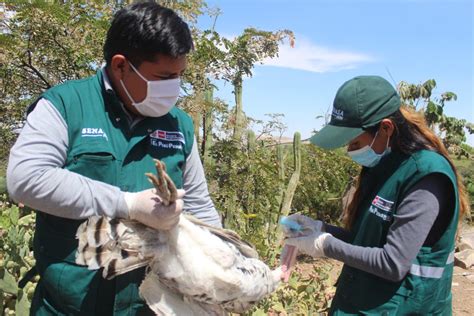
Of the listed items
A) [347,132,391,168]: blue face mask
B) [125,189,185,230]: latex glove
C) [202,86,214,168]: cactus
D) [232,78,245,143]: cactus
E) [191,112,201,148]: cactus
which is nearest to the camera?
[125,189,185,230]: latex glove

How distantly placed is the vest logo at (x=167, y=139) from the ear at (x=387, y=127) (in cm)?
78

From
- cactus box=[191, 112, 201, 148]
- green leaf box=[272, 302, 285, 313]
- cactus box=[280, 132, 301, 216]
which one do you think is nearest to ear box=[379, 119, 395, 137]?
green leaf box=[272, 302, 285, 313]

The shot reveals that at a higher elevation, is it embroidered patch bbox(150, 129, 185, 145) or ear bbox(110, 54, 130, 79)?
ear bbox(110, 54, 130, 79)

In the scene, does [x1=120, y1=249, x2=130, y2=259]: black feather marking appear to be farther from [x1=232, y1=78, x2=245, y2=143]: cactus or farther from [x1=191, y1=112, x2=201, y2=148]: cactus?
[x1=232, y1=78, x2=245, y2=143]: cactus

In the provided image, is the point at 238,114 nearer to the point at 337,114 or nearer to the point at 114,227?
the point at 337,114

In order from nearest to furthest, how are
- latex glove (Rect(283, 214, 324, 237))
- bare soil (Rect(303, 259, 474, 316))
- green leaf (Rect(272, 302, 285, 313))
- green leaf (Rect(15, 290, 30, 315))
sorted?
latex glove (Rect(283, 214, 324, 237)), green leaf (Rect(15, 290, 30, 315)), green leaf (Rect(272, 302, 285, 313)), bare soil (Rect(303, 259, 474, 316))

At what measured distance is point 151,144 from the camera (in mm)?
1771

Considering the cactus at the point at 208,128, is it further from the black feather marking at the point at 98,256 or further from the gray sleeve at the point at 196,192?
the black feather marking at the point at 98,256

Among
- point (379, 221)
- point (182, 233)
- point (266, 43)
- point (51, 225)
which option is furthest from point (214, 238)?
point (266, 43)

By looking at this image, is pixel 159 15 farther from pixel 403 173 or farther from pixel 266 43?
pixel 266 43

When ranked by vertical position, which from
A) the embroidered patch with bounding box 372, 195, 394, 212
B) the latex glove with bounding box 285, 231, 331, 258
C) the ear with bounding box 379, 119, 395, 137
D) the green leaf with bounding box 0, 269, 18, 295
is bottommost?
the green leaf with bounding box 0, 269, 18, 295

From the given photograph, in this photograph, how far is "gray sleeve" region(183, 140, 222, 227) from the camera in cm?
195

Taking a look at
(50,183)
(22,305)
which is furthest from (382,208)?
(22,305)

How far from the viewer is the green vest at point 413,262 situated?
1.93 meters
